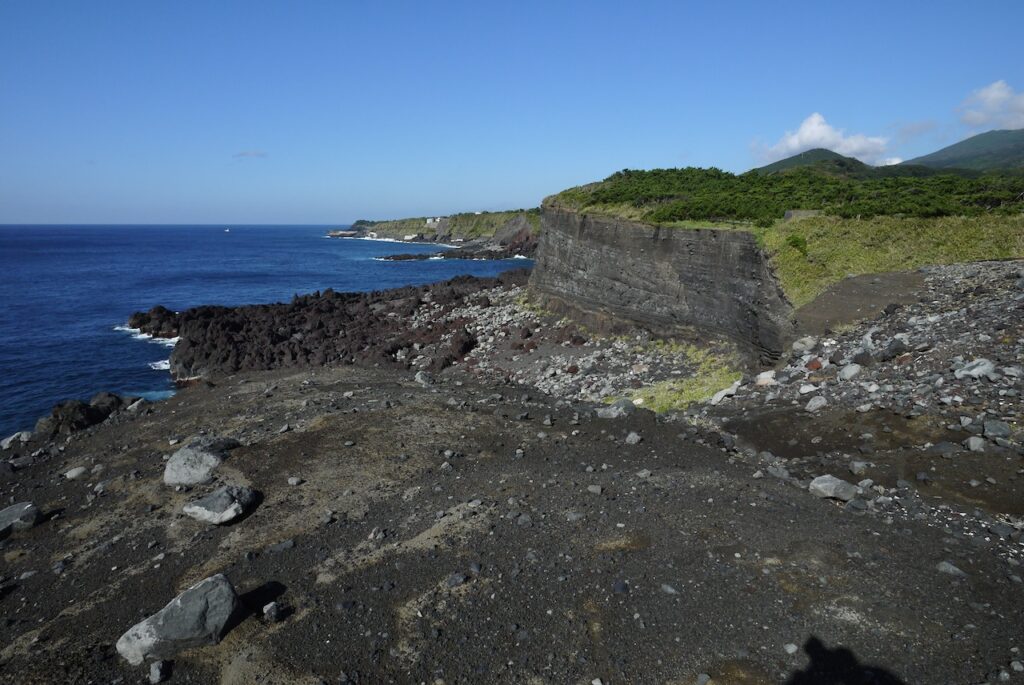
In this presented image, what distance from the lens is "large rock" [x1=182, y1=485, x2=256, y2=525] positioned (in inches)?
370

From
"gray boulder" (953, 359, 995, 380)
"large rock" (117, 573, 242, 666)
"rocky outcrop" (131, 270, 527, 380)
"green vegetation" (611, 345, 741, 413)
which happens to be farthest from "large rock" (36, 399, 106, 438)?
"gray boulder" (953, 359, 995, 380)

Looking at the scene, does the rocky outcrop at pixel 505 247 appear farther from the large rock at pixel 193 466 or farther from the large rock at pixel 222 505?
the large rock at pixel 222 505

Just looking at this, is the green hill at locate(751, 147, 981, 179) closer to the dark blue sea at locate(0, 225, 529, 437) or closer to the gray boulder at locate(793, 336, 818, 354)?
the gray boulder at locate(793, 336, 818, 354)

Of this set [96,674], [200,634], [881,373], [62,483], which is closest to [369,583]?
[200,634]

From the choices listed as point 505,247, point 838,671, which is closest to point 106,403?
point 838,671

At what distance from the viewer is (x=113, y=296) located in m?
49.9

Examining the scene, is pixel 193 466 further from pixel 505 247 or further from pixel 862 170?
pixel 505 247

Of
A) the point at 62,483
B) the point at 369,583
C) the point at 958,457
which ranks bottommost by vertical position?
the point at 62,483

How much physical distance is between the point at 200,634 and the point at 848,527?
312 inches

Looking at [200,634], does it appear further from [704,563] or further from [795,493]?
[795,493]

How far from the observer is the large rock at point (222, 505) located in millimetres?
9406

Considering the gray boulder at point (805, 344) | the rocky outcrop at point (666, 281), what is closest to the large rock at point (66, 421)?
the rocky outcrop at point (666, 281)

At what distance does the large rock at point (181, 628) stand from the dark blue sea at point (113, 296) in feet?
65.1

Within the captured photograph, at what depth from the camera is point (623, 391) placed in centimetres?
1778
